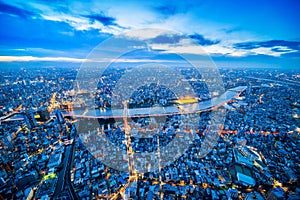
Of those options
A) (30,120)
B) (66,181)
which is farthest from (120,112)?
(66,181)

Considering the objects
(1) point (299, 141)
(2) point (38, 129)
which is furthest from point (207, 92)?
(2) point (38, 129)

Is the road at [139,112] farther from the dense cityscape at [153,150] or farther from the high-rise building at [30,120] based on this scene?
the high-rise building at [30,120]

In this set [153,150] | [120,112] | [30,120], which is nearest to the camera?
[153,150]

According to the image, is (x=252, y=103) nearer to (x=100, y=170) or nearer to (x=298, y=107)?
(x=298, y=107)

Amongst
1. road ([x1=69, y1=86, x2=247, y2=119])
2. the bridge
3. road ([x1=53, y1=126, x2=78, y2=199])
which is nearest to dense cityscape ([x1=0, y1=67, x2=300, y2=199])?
road ([x1=53, y1=126, x2=78, y2=199])

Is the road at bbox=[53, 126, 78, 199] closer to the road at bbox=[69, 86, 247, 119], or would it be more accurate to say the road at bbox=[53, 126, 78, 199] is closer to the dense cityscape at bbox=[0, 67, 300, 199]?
the dense cityscape at bbox=[0, 67, 300, 199]


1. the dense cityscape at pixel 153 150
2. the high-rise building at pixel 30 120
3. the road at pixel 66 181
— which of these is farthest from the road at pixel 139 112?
the road at pixel 66 181

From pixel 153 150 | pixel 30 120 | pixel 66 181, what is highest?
pixel 30 120

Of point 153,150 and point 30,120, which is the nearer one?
point 153,150

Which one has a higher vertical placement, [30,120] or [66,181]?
[30,120]

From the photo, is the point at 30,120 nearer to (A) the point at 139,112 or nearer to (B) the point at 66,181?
(B) the point at 66,181

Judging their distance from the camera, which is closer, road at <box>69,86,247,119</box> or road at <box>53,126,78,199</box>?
road at <box>53,126,78,199</box>
